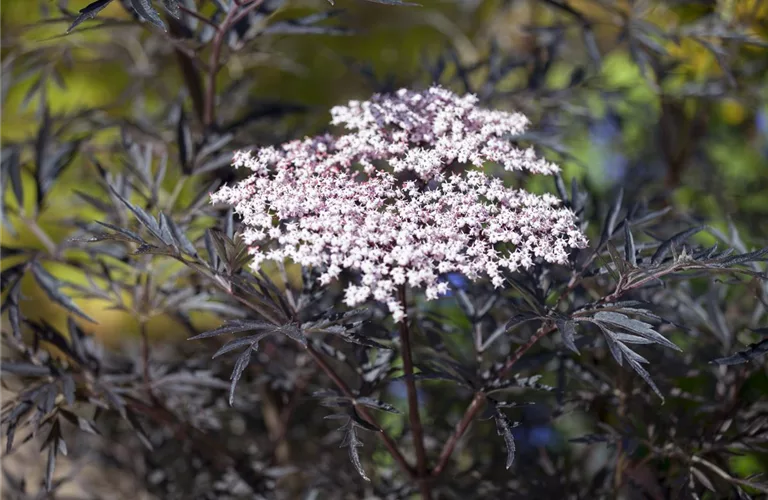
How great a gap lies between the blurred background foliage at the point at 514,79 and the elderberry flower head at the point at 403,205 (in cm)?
25

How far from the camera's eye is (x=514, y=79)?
8.42 ft

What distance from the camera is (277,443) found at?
1.29 meters

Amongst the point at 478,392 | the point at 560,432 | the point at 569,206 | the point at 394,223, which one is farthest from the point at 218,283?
the point at 560,432

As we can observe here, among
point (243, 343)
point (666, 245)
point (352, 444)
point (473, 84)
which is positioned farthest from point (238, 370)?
point (473, 84)

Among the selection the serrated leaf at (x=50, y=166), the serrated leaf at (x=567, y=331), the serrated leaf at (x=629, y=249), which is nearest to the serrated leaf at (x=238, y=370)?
the serrated leaf at (x=567, y=331)

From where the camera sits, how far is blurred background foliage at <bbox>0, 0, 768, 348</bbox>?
1305 millimetres

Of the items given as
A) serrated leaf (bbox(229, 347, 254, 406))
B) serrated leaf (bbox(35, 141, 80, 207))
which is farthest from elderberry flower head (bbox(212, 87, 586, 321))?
serrated leaf (bbox(35, 141, 80, 207))

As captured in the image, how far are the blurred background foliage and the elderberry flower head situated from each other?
0.25 m

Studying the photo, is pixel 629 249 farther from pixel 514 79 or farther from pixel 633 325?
pixel 514 79

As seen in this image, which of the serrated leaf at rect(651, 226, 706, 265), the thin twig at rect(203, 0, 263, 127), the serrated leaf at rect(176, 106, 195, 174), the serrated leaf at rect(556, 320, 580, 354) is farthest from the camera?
the serrated leaf at rect(176, 106, 195, 174)

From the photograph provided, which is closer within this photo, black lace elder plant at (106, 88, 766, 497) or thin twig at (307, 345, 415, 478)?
black lace elder plant at (106, 88, 766, 497)

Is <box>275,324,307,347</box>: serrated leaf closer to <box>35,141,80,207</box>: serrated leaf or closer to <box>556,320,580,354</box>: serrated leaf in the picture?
<box>556,320,580,354</box>: serrated leaf

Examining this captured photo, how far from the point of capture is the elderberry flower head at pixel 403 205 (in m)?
0.73

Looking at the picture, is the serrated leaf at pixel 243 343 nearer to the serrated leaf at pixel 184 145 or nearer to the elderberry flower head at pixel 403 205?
the elderberry flower head at pixel 403 205
